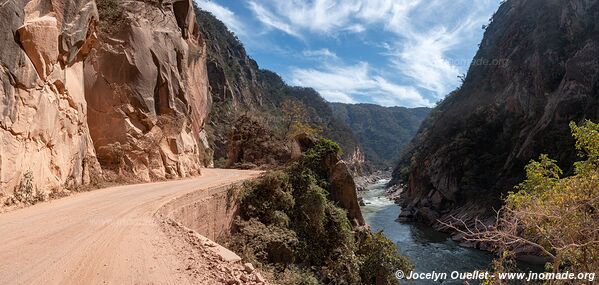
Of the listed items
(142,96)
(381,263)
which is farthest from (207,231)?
(142,96)

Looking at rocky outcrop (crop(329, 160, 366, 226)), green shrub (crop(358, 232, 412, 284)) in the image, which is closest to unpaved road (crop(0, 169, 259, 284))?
green shrub (crop(358, 232, 412, 284))

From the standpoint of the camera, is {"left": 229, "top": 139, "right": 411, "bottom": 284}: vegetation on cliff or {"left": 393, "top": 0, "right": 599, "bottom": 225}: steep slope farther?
{"left": 393, "top": 0, "right": 599, "bottom": 225}: steep slope

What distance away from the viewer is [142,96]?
19.2m

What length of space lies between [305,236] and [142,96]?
10825mm

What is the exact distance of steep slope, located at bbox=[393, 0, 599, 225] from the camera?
40.3 metres

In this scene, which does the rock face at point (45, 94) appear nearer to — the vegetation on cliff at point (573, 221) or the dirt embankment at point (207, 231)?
the dirt embankment at point (207, 231)

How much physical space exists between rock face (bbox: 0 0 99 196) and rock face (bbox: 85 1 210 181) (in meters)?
1.47

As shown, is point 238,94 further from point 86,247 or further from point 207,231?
point 86,247

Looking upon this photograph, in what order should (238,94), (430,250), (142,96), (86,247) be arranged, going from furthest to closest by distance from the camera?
(238,94) → (430,250) → (142,96) → (86,247)

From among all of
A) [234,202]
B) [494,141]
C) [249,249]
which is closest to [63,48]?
[234,202]

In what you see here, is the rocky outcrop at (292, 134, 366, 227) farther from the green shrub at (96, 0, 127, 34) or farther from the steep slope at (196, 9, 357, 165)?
the steep slope at (196, 9, 357, 165)

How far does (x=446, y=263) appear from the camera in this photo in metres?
27.5

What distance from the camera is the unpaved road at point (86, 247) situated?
5473mm

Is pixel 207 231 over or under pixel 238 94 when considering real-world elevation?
under
